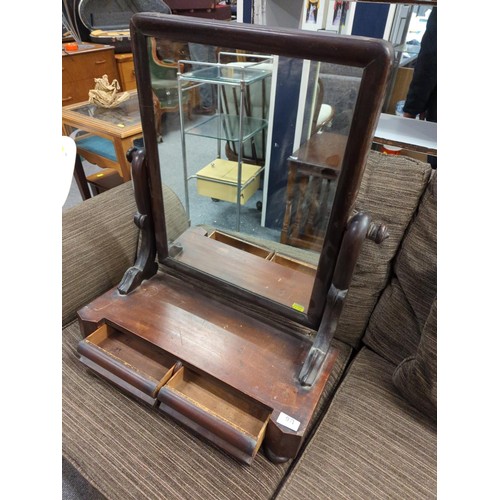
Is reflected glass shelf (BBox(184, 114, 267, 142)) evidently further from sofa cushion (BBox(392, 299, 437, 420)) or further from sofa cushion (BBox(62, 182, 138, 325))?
sofa cushion (BBox(392, 299, 437, 420))

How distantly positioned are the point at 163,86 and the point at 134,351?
0.49m

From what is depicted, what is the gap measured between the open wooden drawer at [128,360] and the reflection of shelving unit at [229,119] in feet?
1.03

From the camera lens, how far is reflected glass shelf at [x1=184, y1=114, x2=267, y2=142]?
0.66 metres

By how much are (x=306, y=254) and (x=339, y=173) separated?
0.21 m

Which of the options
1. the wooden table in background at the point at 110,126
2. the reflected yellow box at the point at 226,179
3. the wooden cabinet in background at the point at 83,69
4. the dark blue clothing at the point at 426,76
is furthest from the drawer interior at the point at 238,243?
the wooden cabinet in background at the point at 83,69

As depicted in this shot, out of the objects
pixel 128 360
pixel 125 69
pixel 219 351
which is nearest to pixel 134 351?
pixel 128 360

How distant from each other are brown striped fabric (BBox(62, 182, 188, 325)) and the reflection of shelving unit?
0.12 m

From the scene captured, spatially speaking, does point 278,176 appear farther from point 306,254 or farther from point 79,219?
point 79,219

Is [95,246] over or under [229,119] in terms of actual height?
under

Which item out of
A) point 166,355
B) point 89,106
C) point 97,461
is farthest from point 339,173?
point 89,106

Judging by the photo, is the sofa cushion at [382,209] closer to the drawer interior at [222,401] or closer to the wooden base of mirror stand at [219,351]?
the wooden base of mirror stand at [219,351]

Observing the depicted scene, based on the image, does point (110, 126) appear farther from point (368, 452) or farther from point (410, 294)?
point (368, 452)

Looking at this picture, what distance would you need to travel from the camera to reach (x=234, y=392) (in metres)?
0.55

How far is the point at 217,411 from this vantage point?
55cm
